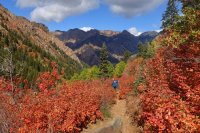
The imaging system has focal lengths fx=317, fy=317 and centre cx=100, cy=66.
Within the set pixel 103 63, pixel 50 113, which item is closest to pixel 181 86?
pixel 50 113

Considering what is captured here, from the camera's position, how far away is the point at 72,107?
2558 cm

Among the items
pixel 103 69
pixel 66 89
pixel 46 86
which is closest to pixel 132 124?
pixel 66 89

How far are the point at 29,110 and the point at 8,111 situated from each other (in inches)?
78.5

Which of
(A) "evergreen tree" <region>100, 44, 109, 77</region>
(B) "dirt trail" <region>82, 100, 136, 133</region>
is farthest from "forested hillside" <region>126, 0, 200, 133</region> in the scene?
(A) "evergreen tree" <region>100, 44, 109, 77</region>

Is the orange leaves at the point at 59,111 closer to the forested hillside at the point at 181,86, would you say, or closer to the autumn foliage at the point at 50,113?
the autumn foliage at the point at 50,113

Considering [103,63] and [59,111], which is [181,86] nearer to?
[59,111]

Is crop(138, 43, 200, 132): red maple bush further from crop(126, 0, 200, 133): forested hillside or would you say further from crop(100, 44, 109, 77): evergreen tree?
crop(100, 44, 109, 77): evergreen tree

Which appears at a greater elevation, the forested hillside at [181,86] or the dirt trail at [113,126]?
the forested hillside at [181,86]

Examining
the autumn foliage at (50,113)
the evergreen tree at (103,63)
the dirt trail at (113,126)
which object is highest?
the evergreen tree at (103,63)

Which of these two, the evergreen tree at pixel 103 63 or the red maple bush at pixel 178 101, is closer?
the red maple bush at pixel 178 101

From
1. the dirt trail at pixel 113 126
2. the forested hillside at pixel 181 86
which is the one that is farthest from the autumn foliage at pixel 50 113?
the forested hillside at pixel 181 86

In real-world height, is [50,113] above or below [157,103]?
below

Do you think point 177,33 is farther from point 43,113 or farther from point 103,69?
point 103,69

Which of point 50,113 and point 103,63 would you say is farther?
point 103,63
